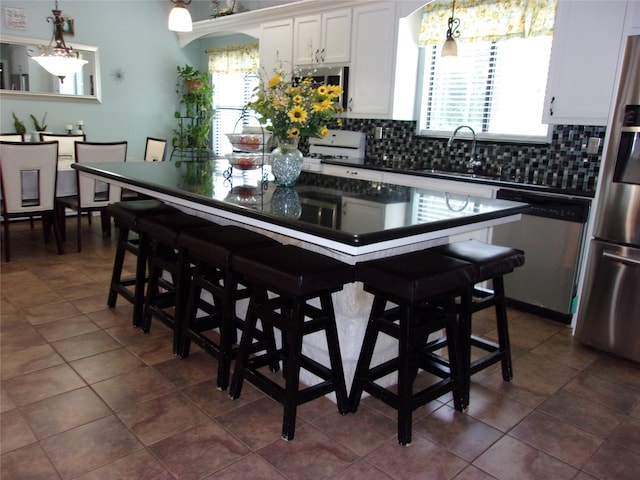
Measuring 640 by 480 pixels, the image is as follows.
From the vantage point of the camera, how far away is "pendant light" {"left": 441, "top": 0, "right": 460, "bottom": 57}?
3768 mm

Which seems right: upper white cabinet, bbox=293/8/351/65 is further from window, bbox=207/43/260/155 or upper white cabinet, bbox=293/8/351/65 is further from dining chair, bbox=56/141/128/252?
dining chair, bbox=56/141/128/252

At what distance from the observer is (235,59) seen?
665cm

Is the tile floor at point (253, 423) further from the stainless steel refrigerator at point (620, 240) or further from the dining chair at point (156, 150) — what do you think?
the dining chair at point (156, 150)

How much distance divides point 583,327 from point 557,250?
22.1 inches

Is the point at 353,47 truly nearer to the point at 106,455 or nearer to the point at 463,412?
the point at 463,412

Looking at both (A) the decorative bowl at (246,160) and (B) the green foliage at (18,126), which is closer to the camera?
(A) the decorative bowl at (246,160)

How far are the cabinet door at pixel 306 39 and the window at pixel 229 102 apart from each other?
4.07 feet

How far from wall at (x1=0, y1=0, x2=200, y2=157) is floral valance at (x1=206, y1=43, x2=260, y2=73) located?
35cm

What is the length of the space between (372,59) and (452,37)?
979 millimetres

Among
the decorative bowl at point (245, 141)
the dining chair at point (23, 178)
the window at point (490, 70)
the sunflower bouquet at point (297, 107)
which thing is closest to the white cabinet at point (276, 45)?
the window at point (490, 70)

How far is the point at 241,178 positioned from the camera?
305 centimetres

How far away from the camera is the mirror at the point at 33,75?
5531 mm

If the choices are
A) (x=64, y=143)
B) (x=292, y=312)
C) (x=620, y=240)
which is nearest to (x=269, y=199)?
(x=292, y=312)

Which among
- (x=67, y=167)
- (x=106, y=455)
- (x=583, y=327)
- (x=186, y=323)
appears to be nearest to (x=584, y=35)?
(x=583, y=327)
